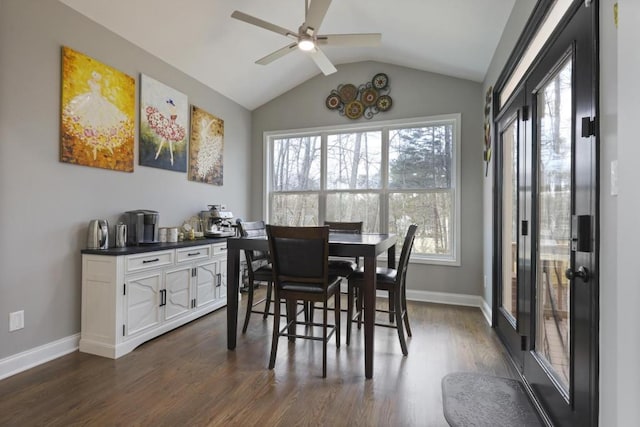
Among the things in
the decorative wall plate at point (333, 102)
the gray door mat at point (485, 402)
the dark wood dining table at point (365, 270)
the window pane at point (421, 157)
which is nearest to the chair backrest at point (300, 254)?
the dark wood dining table at point (365, 270)

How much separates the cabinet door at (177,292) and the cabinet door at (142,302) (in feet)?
0.30

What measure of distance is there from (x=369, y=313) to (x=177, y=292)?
1921 millimetres

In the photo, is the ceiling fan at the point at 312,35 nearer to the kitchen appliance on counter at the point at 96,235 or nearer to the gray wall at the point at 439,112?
the gray wall at the point at 439,112

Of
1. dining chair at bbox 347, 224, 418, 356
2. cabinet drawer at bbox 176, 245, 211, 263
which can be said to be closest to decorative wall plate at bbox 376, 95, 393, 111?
dining chair at bbox 347, 224, 418, 356

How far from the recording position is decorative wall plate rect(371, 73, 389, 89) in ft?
14.1

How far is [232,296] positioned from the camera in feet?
8.49

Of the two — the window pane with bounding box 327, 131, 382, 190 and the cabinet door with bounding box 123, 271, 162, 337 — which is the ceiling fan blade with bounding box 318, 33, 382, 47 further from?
the cabinet door with bounding box 123, 271, 162, 337

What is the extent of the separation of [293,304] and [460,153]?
2801mm

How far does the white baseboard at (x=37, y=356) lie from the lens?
2166mm

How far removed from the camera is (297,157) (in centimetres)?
489

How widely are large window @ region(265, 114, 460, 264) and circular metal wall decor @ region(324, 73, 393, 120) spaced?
0.22 meters

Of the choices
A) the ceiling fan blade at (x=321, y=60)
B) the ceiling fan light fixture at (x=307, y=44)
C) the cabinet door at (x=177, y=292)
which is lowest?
the cabinet door at (x=177, y=292)

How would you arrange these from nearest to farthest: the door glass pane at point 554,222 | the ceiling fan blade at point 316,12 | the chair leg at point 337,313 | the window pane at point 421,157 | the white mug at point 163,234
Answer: the door glass pane at point 554,222, the ceiling fan blade at point 316,12, the chair leg at point 337,313, the white mug at point 163,234, the window pane at point 421,157

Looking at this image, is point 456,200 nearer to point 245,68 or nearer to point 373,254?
point 373,254
